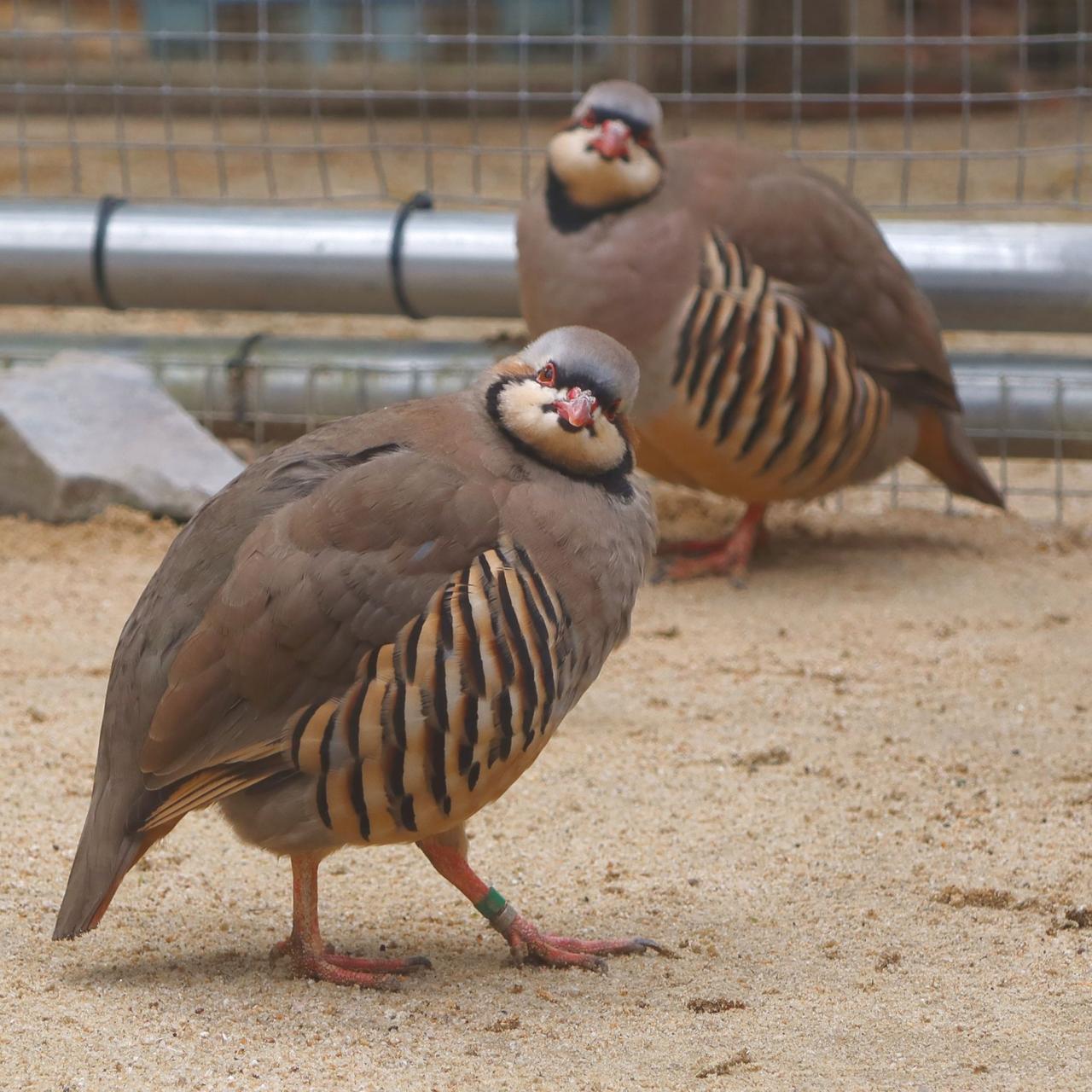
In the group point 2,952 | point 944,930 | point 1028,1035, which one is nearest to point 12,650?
point 2,952

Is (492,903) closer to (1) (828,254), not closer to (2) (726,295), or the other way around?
(2) (726,295)

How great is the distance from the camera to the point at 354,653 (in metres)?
3.48

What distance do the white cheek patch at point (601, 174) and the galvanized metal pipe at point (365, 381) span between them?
141 centimetres

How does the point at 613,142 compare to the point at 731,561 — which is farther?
the point at 731,561

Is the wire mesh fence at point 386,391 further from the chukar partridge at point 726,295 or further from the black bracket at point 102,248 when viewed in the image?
the chukar partridge at point 726,295

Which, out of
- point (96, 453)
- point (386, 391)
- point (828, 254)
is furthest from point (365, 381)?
point (828, 254)

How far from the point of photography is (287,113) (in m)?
16.1

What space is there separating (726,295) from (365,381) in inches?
82.4

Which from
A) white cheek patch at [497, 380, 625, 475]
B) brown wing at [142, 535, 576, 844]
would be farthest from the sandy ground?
white cheek patch at [497, 380, 625, 475]

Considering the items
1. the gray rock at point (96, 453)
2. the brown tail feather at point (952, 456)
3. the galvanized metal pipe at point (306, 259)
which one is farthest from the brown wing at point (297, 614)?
the galvanized metal pipe at point (306, 259)

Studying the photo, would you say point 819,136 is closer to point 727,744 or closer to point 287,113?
point 287,113

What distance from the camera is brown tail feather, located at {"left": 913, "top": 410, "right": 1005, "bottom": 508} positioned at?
705cm

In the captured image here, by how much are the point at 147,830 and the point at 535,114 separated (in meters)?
13.6

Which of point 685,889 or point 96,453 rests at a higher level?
point 96,453
